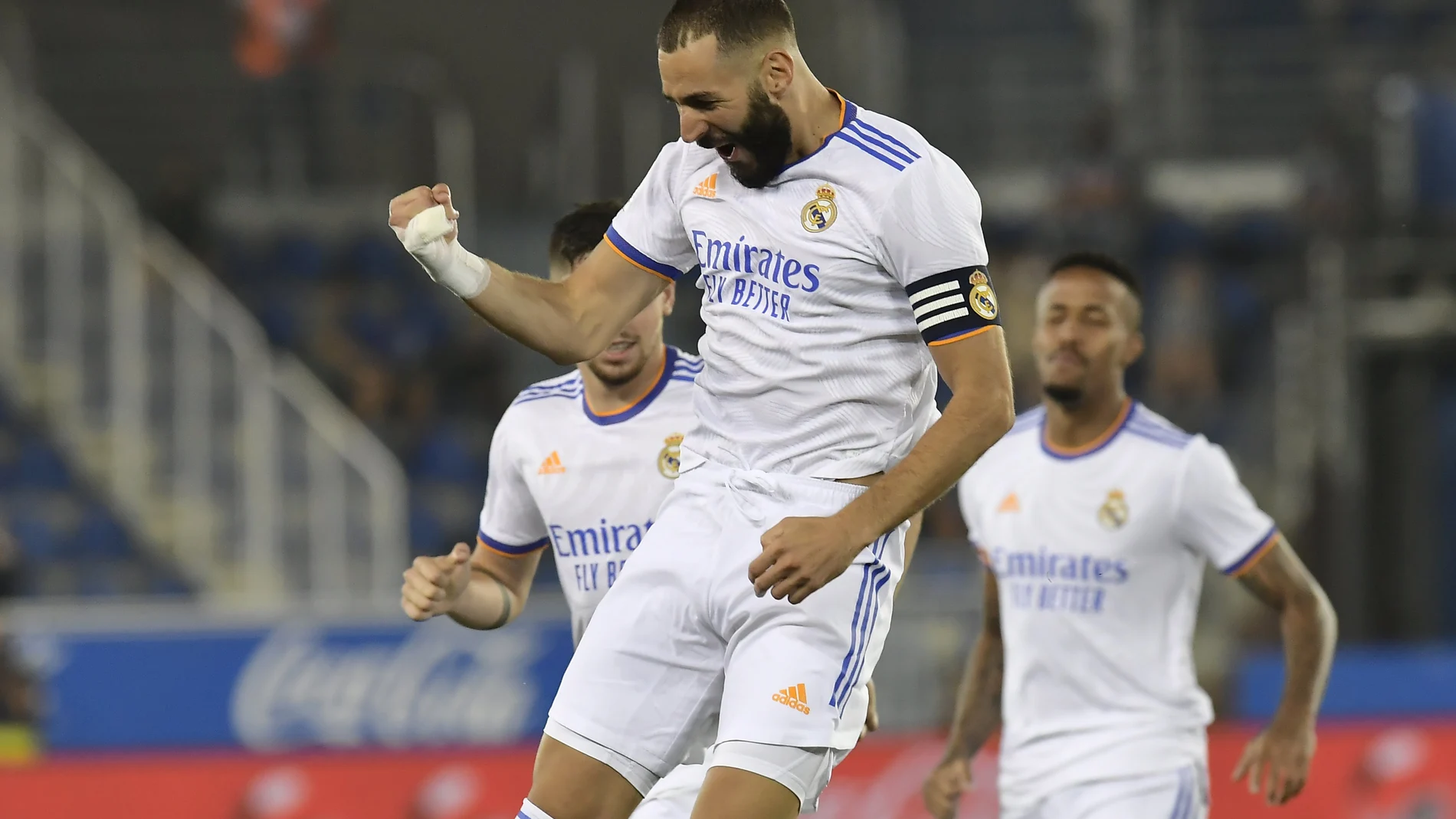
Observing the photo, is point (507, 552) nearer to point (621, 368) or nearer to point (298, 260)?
point (621, 368)

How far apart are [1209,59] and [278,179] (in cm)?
752

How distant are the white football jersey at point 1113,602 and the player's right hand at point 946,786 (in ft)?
0.46

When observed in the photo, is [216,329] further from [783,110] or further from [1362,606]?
[783,110]

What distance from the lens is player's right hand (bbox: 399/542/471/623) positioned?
13.5ft

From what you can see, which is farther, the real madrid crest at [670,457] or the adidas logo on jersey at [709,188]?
the real madrid crest at [670,457]

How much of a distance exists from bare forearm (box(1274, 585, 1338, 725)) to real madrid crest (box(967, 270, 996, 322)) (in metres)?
2.02

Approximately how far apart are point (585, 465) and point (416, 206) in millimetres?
1287

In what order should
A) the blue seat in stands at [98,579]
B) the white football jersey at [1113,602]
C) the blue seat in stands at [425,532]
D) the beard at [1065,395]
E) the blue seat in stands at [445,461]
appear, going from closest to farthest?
the white football jersey at [1113,602], the beard at [1065,395], the blue seat in stands at [98,579], the blue seat in stands at [425,532], the blue seat in stands at [445,461]

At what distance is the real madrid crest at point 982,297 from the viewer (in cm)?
371

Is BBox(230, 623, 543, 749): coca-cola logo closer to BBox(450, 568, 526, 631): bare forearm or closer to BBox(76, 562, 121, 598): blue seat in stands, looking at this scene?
BBox(76, 562, 121, 598): blue seat in stands

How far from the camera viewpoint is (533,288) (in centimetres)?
404

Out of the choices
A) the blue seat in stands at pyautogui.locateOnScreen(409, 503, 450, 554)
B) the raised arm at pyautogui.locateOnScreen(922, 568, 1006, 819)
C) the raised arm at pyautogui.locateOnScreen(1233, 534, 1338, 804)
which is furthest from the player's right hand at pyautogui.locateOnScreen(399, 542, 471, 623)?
the blue seat in stands at pyautogui.locateOnScreen(409, 503, 450, 554)

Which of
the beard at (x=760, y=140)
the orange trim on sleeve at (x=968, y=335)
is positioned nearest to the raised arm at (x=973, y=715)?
the orange trim on sleeve at (x=968, y=335)

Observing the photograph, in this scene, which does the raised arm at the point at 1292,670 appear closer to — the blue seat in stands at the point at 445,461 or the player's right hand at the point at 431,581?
the player's right hand at the point at 431,581
